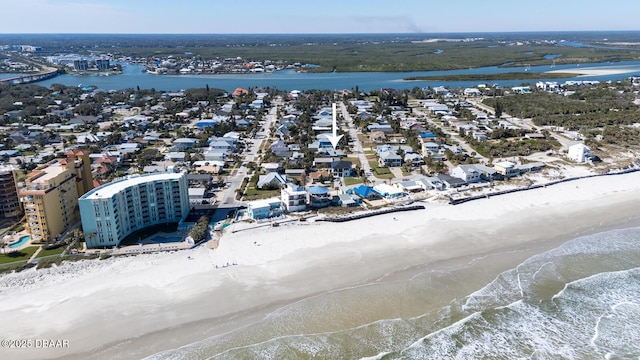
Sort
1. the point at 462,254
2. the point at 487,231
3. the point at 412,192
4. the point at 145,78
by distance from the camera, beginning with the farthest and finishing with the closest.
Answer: the point at 145,78
the point at 412,192
the point at 487,231
the point at 462,254

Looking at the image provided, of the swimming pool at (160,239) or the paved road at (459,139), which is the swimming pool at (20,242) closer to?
the swimming pool at (160,239)

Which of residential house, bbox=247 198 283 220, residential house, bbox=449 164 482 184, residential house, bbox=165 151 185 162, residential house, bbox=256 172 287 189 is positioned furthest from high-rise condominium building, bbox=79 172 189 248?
residential house, bbox=449 164 482 184

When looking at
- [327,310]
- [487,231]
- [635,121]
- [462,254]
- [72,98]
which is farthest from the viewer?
[72,98]

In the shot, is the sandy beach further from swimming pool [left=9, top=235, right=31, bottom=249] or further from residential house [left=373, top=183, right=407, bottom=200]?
swimming pool [left=9, top=235, right=31, bottom=249]

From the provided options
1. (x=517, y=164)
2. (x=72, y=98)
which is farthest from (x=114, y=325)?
(x=72, y=98)

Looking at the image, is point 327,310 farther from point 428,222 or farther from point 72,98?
point 72,98

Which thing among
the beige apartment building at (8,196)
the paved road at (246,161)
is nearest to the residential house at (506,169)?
the paved road at (246,161)

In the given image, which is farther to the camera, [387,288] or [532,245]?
[532,245]
